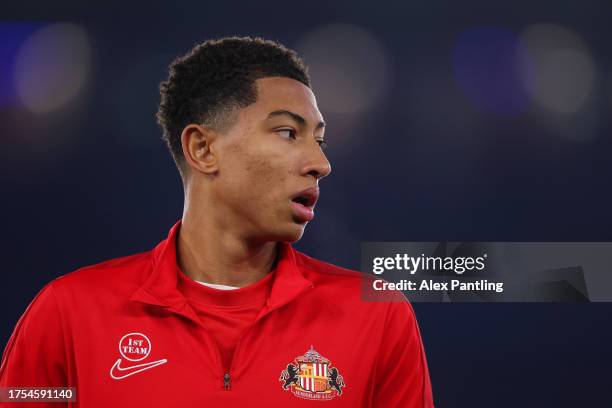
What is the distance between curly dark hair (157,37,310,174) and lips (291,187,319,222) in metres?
0.19

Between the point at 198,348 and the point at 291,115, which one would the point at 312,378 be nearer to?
the point at 198,348

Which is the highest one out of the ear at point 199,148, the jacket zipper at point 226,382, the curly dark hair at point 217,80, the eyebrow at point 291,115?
the curly dark hair at point 217,80

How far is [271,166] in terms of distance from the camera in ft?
4.32

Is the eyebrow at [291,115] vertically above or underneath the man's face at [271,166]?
above

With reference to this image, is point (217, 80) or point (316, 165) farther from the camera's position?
point (217, 80)

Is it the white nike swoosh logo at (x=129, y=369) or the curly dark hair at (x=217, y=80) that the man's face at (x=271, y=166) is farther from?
the white nike swoosh logo at (x=129, y=369)

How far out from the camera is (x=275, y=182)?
4.32 ft

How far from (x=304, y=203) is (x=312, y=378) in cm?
31

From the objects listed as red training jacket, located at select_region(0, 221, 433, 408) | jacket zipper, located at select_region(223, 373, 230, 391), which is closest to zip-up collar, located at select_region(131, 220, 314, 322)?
red training jacket, located at select_region(0, 221, 433, 408)

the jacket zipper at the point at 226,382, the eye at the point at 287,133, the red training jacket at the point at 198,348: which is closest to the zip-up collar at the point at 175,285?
the red training jacket at the point at 198,348

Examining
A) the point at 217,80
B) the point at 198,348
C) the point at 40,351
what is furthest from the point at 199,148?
the point at 40,351

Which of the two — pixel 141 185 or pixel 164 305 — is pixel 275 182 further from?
pixel 141 185

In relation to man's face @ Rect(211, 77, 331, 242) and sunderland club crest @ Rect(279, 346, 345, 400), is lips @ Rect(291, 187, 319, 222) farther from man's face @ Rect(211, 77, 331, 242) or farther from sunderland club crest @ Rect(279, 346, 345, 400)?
sunderland club crest @ Rect(279, 346, 345, 400)

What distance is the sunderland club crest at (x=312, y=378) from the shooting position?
1330 mm
